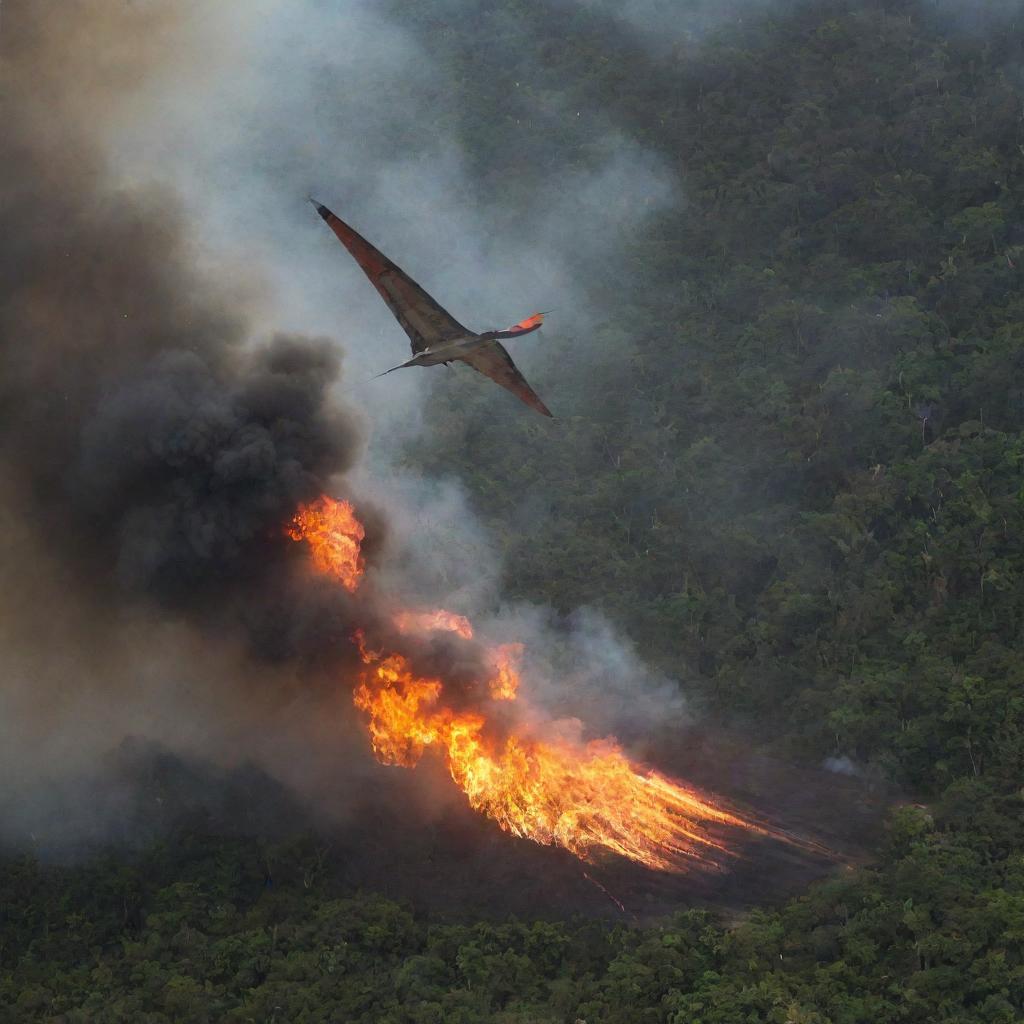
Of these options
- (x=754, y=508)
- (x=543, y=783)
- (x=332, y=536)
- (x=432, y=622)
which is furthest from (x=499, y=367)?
(x=754, y=508)

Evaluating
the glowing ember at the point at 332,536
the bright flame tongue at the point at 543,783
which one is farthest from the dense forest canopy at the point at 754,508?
the glowing ember at the point at 332,536

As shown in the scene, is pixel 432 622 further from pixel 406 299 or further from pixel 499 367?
pixel 406 299

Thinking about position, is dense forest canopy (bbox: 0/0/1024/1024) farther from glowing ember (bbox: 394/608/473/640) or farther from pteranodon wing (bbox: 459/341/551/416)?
pteranodon wing (bbox: 459/341/551/416)

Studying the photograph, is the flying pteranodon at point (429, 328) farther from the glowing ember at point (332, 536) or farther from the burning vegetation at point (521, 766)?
the burning vegetation at point (521, 766)

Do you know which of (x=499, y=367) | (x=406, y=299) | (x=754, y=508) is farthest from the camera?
(x=754, y=508)

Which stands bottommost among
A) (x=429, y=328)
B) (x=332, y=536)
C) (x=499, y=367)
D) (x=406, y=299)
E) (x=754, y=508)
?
(x=332, y=536)
